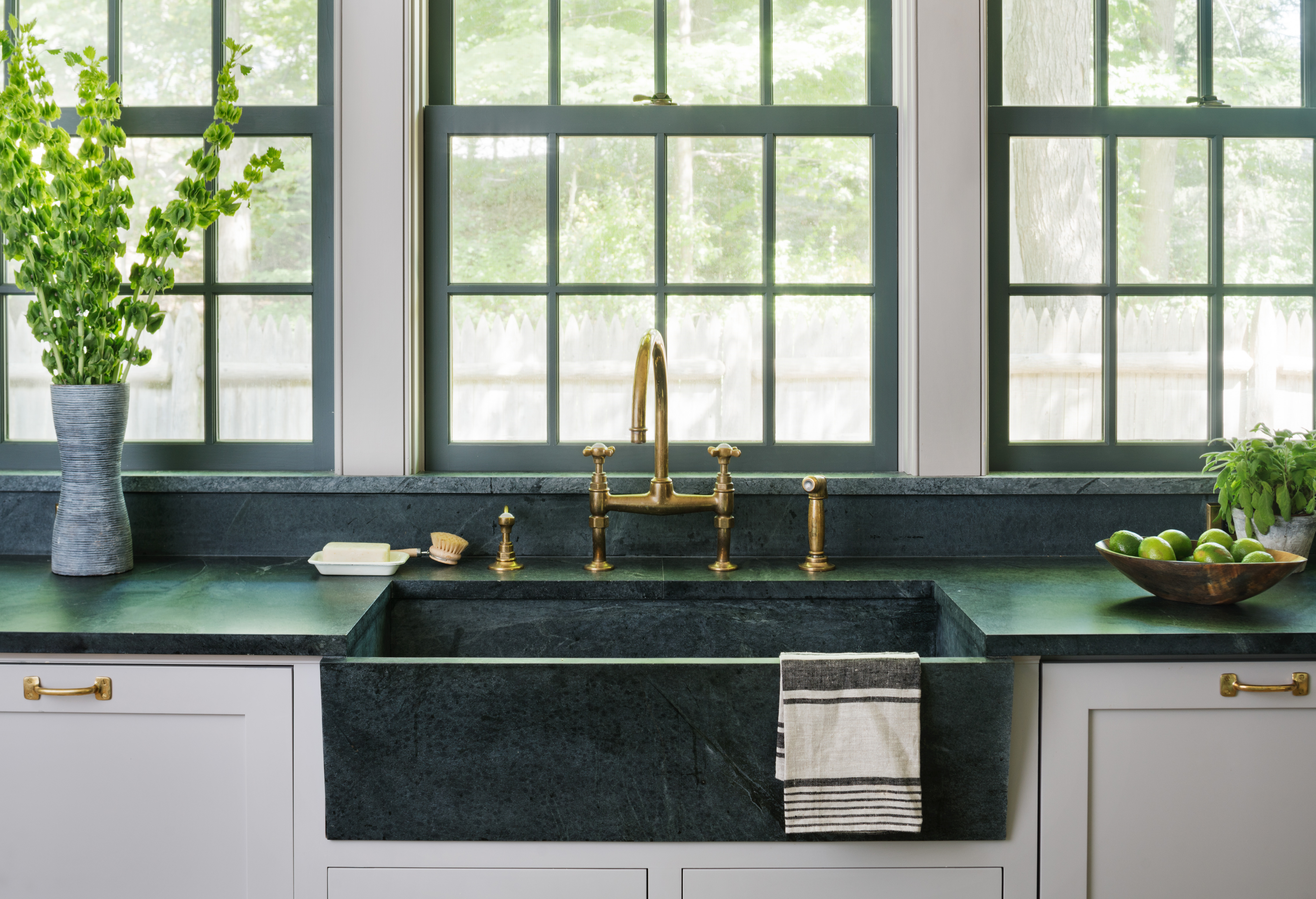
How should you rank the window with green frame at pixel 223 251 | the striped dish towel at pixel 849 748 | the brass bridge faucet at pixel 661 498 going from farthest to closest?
the window with green frame at pixel 223 251, the brass bridge faucet at pixel 661 498, the striped dish towel at pixel 849 748

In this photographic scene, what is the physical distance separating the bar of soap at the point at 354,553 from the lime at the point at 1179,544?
1521 millimetres

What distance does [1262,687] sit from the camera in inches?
59.3

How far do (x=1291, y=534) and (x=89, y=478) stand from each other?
2.48 m

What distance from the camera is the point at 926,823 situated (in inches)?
57.9

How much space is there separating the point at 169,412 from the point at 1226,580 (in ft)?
7.49

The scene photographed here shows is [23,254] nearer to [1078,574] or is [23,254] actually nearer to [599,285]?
[599,285]

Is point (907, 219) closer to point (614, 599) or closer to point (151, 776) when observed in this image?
point (614, 599)

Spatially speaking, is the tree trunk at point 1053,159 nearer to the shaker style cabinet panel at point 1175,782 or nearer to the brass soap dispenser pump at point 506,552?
the shaker style cabinet panel at point 1175,782

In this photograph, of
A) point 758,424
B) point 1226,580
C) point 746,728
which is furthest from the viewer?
point 758,424

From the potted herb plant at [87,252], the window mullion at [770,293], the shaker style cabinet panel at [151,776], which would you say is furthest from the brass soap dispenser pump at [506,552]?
the potted herb plant at [87,252]

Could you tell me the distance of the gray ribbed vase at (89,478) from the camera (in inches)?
73.5

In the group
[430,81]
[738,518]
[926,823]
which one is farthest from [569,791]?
[430,81]

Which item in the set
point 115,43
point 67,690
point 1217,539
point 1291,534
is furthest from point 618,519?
point 115,43

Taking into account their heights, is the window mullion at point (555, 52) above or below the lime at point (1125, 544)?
above
